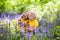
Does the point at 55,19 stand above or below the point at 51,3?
below

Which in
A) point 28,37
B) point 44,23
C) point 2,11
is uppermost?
point 2,11

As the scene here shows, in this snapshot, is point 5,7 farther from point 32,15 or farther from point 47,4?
point 47,4

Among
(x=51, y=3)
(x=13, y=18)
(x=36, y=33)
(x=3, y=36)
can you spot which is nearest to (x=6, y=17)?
(x=13, y=18)

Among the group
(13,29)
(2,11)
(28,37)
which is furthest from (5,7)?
(28,37)

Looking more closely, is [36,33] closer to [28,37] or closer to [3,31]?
[28,37]

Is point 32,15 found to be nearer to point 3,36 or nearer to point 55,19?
point 55,19

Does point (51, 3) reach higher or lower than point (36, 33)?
higher
